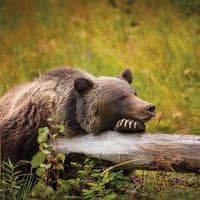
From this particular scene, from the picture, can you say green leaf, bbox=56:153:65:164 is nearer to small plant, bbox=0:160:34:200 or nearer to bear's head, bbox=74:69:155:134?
small plant, bbox=0:160:34:200

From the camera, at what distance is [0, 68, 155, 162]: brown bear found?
679cm

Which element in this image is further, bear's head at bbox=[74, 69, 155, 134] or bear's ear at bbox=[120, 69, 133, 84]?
bear's ear at bbox=[120, 69, 133, 84]

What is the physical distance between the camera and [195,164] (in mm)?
5875

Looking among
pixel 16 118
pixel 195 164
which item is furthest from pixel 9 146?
pixel 195 164

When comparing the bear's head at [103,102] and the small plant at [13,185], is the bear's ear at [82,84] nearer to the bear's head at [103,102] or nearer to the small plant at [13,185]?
the bear's head at [103,102]

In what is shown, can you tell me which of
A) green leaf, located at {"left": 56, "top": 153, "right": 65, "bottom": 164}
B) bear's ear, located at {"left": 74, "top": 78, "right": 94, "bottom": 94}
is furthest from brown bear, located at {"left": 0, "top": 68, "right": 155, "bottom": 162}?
green leaf, located at {"left": 56, "top": 153, "right": 65, "bottom": 164}

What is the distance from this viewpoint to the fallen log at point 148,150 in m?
5.93

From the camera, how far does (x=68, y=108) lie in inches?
275

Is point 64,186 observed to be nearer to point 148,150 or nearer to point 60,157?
point 60,157

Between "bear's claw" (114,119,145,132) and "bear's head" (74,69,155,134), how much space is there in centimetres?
10

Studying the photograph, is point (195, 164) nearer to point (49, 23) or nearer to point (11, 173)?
point (11, 173)

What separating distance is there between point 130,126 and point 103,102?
560 millimetres

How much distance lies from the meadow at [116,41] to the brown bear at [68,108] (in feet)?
11.6

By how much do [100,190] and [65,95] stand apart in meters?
→ 1.30
